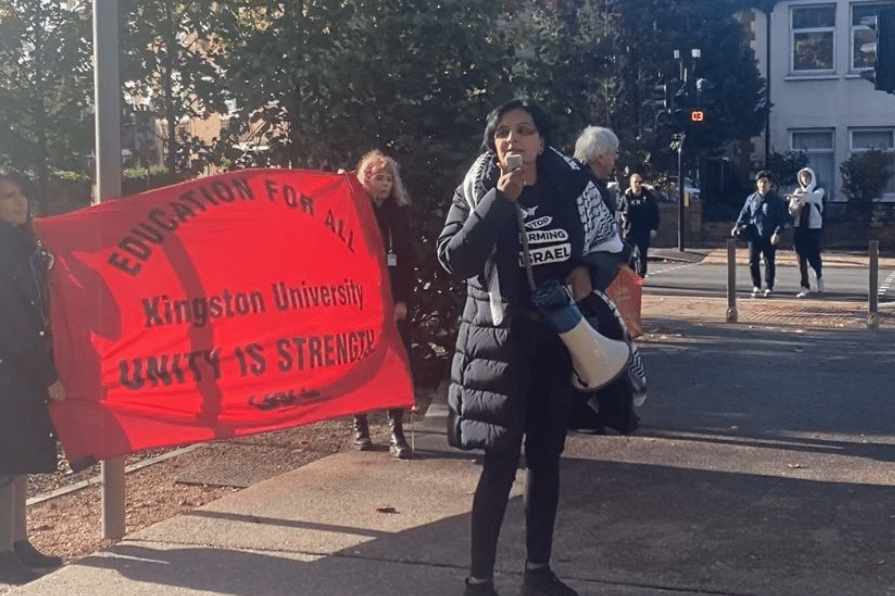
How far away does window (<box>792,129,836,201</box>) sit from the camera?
43188 millimetres

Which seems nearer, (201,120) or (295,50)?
(295,50)

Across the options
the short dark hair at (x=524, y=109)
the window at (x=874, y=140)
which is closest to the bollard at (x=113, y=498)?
the short dark hair at (x=524, y=109)

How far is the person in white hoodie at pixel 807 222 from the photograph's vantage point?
18.5 meters

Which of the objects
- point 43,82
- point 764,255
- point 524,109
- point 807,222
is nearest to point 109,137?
point 524,109

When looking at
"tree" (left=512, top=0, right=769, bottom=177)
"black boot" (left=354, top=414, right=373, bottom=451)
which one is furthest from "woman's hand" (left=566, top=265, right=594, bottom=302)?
"tree" (left=512, top=0, right=769, bottom=177)

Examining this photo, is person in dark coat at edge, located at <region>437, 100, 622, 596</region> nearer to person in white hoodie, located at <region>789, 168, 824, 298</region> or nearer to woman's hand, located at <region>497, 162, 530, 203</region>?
woman's hand, located at <region>497, 162, 530, 203</region>

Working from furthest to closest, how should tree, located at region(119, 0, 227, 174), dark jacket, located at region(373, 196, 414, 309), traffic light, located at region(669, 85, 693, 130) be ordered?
traffic light, located at region(669, 85, 693, 130), tree, located at region(119, 0, 227, 174), dark jacket, located at region(373, 196, 414, 309)

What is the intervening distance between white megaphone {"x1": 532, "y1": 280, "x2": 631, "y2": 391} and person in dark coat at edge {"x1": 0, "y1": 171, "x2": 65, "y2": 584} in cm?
220

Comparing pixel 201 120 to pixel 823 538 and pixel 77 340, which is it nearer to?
pixel 77 340

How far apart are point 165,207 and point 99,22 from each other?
0.91 m

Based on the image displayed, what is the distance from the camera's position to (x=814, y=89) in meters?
43.5

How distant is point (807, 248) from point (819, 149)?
25875 mm

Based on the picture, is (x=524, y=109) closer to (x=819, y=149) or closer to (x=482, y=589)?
(x=482, y=589)

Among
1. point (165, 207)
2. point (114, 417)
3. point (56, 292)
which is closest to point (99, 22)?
point (165, 207)
